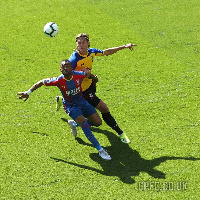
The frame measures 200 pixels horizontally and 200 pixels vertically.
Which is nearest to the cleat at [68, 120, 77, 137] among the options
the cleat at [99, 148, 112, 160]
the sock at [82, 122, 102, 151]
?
the sock at [82, 122, 102, 151]

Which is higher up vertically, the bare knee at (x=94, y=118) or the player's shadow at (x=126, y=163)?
the bare knee at (x=94, y=118)

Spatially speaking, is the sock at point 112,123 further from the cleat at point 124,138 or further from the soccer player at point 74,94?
the soccer player at point 74,94

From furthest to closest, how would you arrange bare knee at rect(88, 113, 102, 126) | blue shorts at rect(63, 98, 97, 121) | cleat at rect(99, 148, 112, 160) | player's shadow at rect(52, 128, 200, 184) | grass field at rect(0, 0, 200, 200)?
bare knee at rect(88, 113, 102, 126)
blue shorts at rect(63, 98, 97, 121)
cleat at rect(99, 148, 112, 160)
player's shadow at rect(52, 128, 200, 184)
grass field at rect(0, 0, 200, 200)

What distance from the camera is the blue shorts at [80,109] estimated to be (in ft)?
23.6

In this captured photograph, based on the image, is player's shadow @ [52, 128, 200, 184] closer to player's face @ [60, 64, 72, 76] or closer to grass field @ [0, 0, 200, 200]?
grass field @ [0, 0, 200, 200]

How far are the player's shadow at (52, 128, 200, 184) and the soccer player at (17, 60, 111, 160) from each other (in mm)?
204

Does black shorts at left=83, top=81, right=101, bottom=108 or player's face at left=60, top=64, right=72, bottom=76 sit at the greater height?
player's face at left=60, top=64, right=72, bottom=76

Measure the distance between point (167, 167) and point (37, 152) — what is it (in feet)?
8.92

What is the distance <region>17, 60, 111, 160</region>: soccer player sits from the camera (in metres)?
7.03

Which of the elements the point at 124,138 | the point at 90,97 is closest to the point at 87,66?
the point at 90,97

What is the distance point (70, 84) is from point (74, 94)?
0.23 m

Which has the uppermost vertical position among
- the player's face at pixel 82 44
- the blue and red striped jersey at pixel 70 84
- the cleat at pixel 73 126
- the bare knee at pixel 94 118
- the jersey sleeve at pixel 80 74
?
the player's face at pixel 82 44

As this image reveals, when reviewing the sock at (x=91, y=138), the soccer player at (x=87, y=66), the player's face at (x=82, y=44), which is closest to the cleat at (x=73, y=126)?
the soccer player at (x=87, y=66)

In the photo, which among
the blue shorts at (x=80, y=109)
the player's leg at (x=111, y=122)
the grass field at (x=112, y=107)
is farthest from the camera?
the player's leg at (x=111, y=122)
